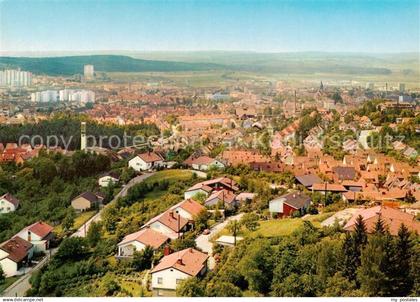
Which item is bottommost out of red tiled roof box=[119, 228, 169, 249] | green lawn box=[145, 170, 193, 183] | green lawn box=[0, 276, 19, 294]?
green lawn box=[0, 276, 19, 294]

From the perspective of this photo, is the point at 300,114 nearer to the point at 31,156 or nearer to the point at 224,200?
the point at 224,200

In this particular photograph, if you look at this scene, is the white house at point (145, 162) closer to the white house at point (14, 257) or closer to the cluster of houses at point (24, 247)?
the cluster of houses at point (24, 247)

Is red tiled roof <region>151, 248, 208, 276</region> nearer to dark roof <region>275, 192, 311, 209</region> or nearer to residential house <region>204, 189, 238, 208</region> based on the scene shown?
residential house <region>204, 189, 238, 208</region>

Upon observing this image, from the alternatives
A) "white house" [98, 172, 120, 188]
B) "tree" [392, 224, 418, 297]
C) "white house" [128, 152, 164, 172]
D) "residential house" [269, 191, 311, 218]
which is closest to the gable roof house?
"white house" [98, 172, 120, 188]

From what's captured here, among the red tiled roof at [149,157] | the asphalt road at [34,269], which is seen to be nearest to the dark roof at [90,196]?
the asphalt road at [34,269]

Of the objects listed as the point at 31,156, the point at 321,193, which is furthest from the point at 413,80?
the point at 31,156
